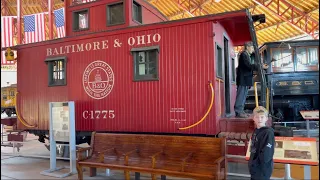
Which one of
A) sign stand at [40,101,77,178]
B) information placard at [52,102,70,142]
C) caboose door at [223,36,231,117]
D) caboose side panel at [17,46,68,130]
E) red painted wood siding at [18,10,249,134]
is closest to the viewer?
red painted wood siding at [18,10,249,134]

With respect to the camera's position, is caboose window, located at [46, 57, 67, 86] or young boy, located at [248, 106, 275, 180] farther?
caboose window, located at [46, 57, 67, 86]

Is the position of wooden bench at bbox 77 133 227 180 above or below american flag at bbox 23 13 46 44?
below

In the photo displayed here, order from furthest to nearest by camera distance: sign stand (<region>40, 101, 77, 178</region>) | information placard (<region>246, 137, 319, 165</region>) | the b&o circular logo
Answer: the b&o circular logo
sign stand (<region>40, 101, 77, 178</region>)
information placard (<region>246, 137, 319, 165</region>)

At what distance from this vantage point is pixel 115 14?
7.75 meters

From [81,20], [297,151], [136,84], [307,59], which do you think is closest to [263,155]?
[297,151]

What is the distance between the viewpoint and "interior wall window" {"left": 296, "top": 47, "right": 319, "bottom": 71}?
9.77 metres

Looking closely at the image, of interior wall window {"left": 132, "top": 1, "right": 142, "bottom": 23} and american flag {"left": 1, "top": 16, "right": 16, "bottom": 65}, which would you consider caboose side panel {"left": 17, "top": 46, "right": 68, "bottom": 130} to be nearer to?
interior wall window {"left": 132, "top": 1, "right": 142, "bottom": 23}

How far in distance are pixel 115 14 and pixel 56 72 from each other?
2.36 metres

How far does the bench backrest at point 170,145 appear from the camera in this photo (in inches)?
193

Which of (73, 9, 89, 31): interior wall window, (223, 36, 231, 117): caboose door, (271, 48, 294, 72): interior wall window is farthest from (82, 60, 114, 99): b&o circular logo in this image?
(271, 48, 294, 72): interior wall window

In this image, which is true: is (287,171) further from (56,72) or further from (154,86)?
(56,72)

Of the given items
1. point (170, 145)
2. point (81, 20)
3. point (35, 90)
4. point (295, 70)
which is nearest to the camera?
point (170, 145)

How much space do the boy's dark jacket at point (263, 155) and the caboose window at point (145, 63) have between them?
3203 mm

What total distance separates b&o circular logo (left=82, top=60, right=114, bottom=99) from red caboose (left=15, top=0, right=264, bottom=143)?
25mm
